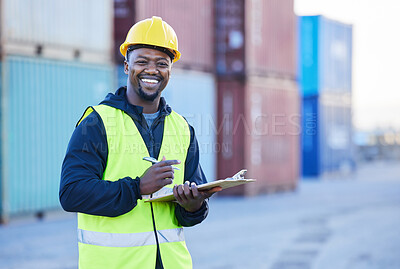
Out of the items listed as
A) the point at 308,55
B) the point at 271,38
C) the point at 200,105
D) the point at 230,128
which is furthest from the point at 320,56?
the point at 200,105

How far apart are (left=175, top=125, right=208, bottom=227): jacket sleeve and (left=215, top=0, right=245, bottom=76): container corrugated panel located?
12.2 meters

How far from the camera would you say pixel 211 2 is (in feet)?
47.1

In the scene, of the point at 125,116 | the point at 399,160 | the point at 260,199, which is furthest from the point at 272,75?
the point at 399,160

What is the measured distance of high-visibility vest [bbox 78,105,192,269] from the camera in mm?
2199

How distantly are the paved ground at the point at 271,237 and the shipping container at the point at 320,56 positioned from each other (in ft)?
30.8

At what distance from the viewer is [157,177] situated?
2.08 metres

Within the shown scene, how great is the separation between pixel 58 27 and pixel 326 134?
576 inches

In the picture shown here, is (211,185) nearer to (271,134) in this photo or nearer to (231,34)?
(231,34)

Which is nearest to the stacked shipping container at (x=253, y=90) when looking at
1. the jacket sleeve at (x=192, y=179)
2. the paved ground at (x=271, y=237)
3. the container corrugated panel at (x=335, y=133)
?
the paved ground at (x=271, y=237)

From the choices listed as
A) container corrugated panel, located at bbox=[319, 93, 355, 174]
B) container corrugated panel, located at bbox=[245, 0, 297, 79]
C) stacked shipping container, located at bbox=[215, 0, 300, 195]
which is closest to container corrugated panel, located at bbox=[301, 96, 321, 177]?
container corrugated panel, located at bbox=[319, 93, 355, 174]

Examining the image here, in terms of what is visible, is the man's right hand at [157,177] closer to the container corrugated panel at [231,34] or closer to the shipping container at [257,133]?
the shipping container at [257,133]

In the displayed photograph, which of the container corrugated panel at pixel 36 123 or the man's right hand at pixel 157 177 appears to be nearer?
the man's right hand at pixel 157 177

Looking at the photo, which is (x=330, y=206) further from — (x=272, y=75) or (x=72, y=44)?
(x=72, y=44)

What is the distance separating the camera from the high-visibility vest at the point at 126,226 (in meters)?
2.20
